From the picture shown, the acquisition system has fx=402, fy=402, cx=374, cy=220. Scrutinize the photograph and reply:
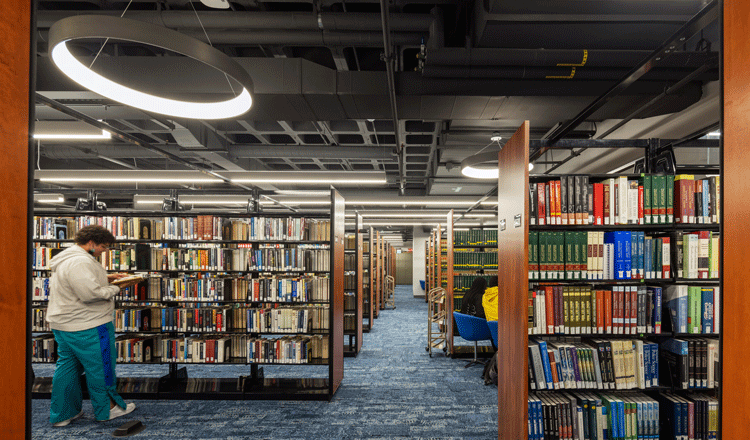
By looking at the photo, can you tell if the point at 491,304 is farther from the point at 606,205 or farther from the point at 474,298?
the point at 606,205

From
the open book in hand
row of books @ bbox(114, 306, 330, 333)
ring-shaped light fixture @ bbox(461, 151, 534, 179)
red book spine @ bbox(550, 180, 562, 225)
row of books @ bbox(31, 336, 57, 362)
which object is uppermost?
ring-shaped light fixture @ bbox(461, 151, 534, 179)

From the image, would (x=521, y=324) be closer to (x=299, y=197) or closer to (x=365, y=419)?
(x=365, y=419)

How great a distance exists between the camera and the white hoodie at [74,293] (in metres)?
3.69

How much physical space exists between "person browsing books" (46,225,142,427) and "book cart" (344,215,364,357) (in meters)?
3.59

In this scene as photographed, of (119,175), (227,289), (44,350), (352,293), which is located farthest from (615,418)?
(119,175)

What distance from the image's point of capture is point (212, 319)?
4797mm

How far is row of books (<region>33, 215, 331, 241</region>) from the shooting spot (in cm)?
484

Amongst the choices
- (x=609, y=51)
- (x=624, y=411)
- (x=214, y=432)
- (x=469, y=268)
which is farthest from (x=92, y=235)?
(x=469, y=268)

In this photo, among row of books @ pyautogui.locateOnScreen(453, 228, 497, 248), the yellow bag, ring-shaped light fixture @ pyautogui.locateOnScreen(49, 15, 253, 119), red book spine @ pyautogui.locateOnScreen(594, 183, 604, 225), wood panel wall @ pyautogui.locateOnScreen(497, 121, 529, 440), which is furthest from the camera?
row of books @ pyautogui.locateOnScreen(453, 228, 497, 248)

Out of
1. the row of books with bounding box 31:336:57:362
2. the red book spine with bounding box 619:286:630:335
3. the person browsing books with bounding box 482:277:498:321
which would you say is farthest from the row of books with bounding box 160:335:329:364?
the red book spine with bounding box 619:286:630:335

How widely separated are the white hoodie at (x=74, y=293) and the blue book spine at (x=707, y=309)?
16.1 ft

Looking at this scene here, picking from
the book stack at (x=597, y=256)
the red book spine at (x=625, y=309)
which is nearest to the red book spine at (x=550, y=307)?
the book stack at (x=597, y=256)

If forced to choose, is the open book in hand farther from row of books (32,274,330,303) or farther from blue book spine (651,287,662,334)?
blue book spine (651,287,662,334)

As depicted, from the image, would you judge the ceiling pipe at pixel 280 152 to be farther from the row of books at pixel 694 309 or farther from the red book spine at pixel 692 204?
the row of books at pixel 694 309
